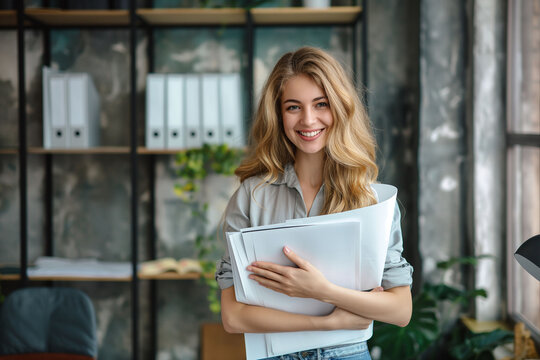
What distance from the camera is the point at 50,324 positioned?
2119mm

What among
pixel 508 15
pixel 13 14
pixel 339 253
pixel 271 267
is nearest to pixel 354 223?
pixel 339 253

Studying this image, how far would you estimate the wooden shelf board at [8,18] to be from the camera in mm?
2480

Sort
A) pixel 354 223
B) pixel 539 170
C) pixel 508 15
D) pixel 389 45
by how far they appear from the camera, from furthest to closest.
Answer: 1. pixel 389 45
2. pixel 508 15
3. pixel 539 170
4. pixel 354 223

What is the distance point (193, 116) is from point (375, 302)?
5.44 feet

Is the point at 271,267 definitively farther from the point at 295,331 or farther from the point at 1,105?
the point at 1,105

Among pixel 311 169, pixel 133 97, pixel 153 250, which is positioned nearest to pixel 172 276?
pixel 153 250

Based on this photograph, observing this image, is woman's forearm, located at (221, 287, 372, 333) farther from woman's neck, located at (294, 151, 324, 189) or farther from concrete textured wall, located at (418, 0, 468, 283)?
concrete textured wall, located at (418, 0, 468, 283)

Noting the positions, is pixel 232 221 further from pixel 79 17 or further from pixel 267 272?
pixel 79 17

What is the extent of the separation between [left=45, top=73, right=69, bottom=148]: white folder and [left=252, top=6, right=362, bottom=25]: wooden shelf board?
1055 millimetres

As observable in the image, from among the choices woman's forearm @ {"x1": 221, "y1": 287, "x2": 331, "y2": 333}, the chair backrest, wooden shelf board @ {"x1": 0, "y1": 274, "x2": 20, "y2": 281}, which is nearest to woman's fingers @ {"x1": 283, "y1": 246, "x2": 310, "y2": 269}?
woman's forearm @ {"x1": 221, "y1": 287, "x2": 331, "y2": 333}

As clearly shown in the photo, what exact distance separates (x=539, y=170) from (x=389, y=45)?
3.71 feet

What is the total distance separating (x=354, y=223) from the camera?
102 cm

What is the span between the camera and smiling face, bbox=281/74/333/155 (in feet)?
3.87

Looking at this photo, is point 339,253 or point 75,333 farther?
point 75,333
